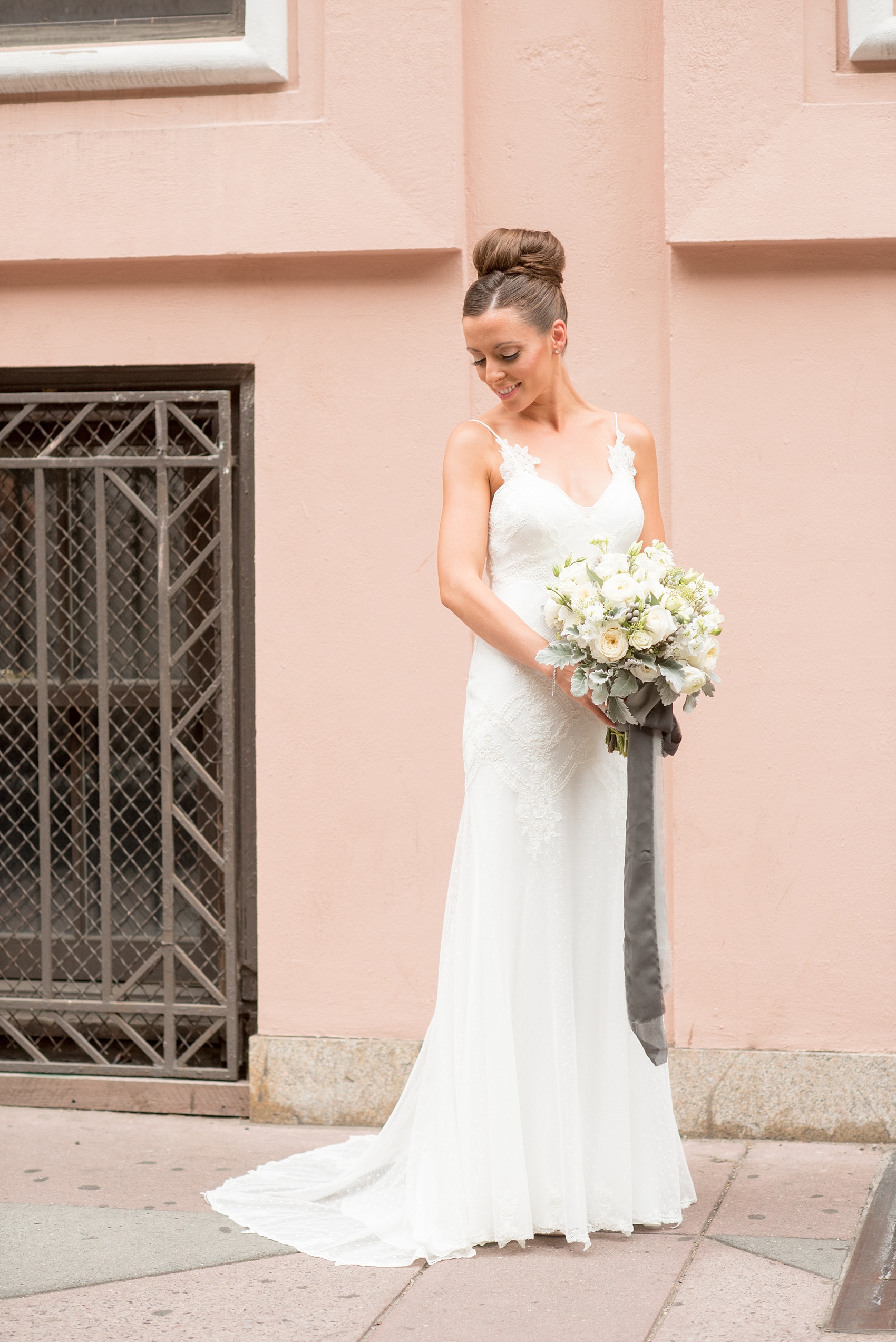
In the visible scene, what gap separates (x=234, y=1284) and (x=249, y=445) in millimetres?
2658

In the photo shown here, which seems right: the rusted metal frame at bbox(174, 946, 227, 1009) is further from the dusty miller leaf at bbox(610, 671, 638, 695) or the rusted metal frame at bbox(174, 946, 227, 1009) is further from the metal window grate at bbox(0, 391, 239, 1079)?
the dusty miller leaf at bbox(610, 671, 638, 695)

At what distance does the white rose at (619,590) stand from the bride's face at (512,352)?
67 cm

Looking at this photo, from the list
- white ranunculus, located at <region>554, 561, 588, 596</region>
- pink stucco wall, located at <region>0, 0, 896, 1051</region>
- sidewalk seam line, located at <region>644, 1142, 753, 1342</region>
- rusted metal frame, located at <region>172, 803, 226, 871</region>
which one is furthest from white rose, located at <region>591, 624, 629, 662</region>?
rusted metal frame, located at <region>172, 803, 226, 871</region>

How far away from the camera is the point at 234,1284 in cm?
354

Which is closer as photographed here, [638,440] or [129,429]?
[638,440]

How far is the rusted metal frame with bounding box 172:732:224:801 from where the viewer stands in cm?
500

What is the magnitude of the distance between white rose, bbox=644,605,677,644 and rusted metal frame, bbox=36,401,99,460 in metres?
2.46

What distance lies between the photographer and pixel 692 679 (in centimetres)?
346

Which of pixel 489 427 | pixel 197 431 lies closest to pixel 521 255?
pixel 489 427

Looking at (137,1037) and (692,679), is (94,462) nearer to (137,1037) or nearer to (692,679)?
(137,1037)

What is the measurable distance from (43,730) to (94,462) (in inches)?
37.0

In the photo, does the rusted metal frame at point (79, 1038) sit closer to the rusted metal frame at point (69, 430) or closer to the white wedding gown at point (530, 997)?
the white wedding gown at point (530, 997)

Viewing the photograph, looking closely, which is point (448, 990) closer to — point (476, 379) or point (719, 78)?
point (476, 379)

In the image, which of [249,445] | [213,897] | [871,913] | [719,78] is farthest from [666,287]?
[213,897]
